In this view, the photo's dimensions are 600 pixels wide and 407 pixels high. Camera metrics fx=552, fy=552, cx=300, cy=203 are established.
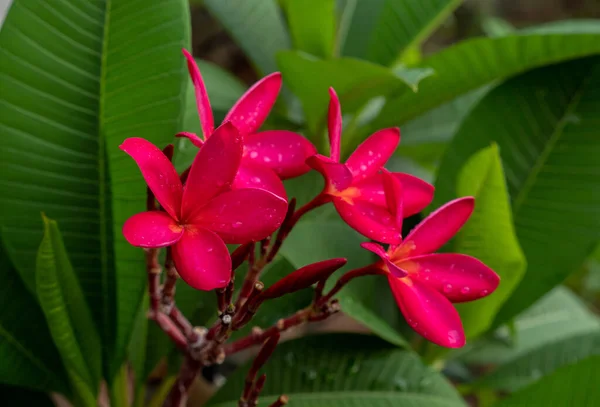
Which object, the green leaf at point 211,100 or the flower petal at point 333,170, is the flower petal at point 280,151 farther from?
the green leaf at point 211,100

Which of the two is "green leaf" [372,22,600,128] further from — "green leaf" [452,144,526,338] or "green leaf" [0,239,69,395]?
"green leaf" [0,239,69,395]

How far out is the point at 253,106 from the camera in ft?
1.38

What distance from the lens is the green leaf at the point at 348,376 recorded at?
57 centimetres

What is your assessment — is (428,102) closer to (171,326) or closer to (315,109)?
(315,109)

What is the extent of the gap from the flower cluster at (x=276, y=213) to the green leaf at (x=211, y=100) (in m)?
0.17

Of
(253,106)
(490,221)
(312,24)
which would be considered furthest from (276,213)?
(312,24)

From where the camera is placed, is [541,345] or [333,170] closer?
[333,170]

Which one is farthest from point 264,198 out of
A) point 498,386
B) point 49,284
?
point 498,386

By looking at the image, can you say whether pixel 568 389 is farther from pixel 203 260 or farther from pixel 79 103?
pixel 79 103

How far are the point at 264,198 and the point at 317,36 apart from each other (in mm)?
658

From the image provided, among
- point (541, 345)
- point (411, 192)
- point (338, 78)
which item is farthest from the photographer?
point (541, 345)

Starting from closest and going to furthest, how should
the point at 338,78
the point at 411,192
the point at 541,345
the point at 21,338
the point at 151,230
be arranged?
the point at 151,230 < the point at 411,192 < the point at 21,338 < the point at 338,78 < the point at 541,345

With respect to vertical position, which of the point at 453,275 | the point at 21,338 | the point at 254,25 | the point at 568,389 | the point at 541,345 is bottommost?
the point at 541,345

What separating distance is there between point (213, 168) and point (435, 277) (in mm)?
177
